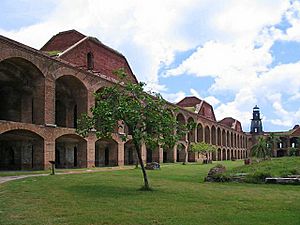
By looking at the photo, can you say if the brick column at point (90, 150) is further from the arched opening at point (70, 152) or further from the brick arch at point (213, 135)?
the brick arch at point (213, 135)

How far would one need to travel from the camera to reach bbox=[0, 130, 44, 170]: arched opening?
1035 inches

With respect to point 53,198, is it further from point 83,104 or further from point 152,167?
point 83,104

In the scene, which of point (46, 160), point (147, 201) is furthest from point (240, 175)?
point (46, 160)

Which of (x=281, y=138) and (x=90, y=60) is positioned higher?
(x=90, y=60)

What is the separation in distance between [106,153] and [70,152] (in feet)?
16.1

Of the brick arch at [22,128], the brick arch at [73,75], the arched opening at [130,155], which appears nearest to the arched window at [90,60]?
the brick arch at [73,75]

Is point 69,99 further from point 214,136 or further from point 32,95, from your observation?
point 214,136

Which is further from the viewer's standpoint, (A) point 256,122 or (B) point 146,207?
(A) point 256,122

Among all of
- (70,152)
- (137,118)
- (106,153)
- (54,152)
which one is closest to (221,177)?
(137,118)

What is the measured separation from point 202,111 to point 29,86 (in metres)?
45.6

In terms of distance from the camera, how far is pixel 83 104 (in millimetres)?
31797

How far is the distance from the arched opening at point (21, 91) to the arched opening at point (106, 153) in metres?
7.52

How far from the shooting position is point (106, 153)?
120ft

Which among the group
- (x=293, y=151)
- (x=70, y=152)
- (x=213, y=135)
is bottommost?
(x=293, y=151)
